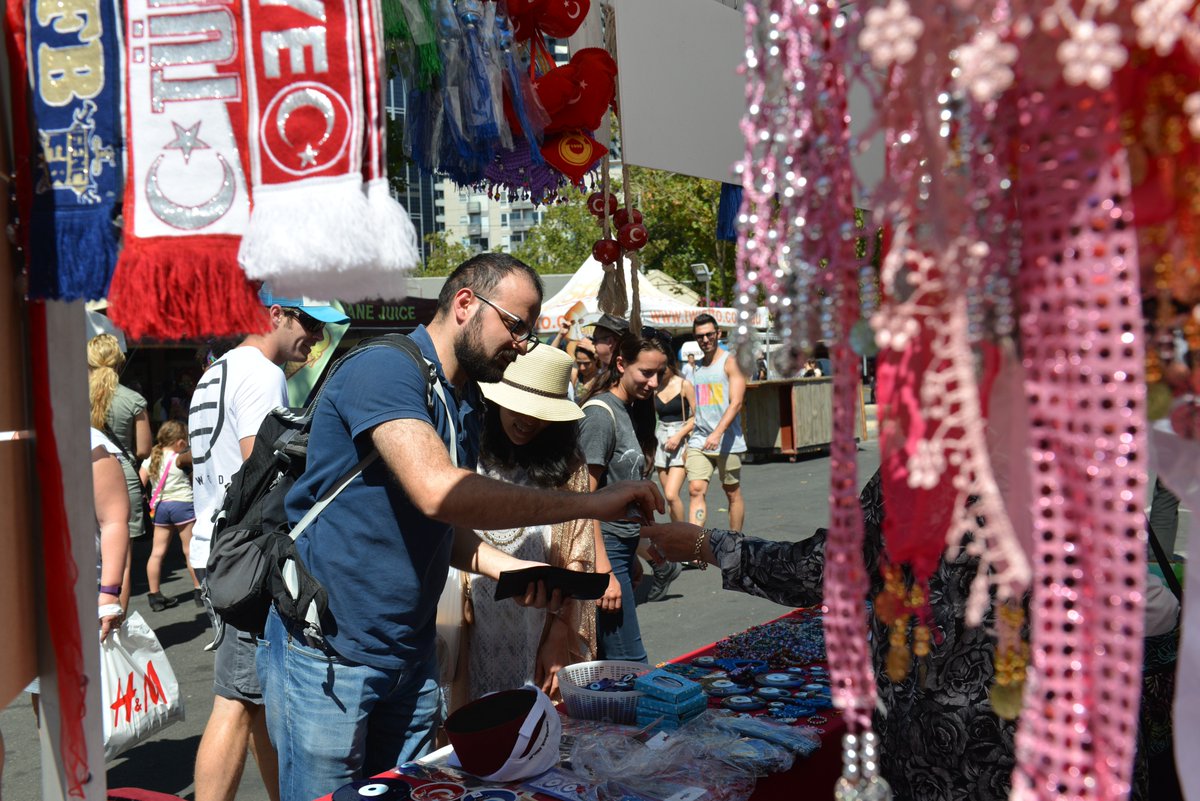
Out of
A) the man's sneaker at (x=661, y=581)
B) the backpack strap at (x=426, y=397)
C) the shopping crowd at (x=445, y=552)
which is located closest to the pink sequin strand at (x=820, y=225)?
the shopping crowd at (x=445, y=552)

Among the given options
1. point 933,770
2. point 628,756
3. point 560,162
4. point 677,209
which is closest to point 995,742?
point 933,770

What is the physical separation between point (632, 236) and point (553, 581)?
4.49ft

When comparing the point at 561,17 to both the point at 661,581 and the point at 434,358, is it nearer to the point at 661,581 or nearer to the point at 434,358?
the point at 434,358

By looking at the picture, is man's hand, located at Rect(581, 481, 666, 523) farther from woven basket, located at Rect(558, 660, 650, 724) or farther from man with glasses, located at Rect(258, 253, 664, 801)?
woven basket, located at Rect(558, 660, 650, 724)

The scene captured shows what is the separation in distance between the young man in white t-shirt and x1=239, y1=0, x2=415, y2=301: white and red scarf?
1.82m

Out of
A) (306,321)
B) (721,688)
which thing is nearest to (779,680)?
(721,688)

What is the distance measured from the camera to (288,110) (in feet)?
3.89

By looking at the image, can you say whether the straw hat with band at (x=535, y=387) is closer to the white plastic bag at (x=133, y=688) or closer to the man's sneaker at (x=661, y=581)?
the white plastic bag at (x=133, y=688)

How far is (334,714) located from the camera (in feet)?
7.44

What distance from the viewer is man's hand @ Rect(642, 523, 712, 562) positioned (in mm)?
2467

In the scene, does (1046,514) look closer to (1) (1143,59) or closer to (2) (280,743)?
(1) (1143,59)

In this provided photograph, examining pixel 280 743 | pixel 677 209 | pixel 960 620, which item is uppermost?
pixel 677 209

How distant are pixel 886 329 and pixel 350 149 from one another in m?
0.72

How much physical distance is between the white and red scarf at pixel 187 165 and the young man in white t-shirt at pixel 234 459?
1753 millimetres
